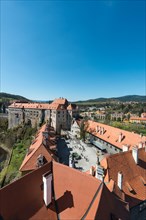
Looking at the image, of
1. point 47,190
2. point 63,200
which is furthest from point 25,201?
point 63,200

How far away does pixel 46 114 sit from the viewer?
60906 mm

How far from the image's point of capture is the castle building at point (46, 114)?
56.5 meters

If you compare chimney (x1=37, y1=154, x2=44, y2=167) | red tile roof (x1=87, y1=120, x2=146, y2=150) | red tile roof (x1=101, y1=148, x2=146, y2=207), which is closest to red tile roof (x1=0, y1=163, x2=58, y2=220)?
red tile roof (x1=101, y1=148, x2=146, y2=207)

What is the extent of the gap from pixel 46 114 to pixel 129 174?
48501 millimetres

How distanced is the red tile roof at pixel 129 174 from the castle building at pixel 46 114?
40.1 meters

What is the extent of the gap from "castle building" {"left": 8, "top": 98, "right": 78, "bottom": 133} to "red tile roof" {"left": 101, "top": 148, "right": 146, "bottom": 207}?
4008 centimetres

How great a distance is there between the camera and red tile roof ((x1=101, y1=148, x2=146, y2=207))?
45.0 ft

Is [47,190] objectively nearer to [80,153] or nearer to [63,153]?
[63,153]

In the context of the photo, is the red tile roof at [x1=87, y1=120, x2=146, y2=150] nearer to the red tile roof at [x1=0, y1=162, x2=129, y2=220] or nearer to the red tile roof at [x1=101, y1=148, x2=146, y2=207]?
the red tile roof at [x1=101, y1=148, x2=146, y2=207]

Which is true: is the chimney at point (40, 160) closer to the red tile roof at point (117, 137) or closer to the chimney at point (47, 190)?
the chimney at point (47, 190)

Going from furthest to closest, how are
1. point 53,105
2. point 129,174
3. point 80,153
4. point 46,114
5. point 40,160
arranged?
point 46,114 < point 53,105 < point 80,153 < point 40,160 < point 129,174

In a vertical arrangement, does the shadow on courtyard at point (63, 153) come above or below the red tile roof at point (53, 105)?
below

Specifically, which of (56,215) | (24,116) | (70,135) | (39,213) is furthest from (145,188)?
(24,116)

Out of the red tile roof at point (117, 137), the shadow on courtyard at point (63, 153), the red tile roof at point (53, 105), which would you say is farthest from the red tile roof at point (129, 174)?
Result: the red tile roof at point (53, 105)
